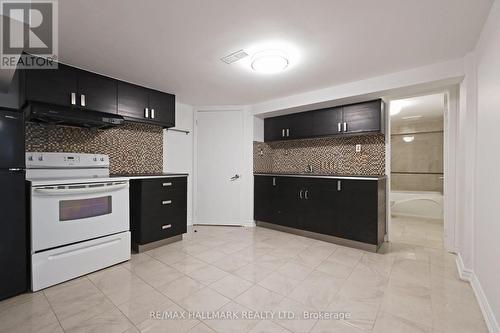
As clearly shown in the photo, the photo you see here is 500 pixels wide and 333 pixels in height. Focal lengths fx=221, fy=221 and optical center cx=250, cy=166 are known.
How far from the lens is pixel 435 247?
3.00 metres

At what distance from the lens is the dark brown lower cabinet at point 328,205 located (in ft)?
9.27

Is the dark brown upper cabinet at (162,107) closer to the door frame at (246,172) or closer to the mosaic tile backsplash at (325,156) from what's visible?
the door frame at (246,172)

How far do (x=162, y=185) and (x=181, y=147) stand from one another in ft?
3.98

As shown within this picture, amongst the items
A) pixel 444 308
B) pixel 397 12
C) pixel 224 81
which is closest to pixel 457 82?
pixel 397 12

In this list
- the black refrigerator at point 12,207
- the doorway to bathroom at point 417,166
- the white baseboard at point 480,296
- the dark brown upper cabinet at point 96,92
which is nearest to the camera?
the white baseboard at point 480,296

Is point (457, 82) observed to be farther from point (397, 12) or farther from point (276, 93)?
point (276, 93)

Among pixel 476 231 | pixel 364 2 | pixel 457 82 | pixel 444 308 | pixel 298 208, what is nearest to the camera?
pixel 364 2

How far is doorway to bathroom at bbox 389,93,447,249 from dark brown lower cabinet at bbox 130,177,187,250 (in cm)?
359

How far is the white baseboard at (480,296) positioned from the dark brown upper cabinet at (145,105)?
383cm

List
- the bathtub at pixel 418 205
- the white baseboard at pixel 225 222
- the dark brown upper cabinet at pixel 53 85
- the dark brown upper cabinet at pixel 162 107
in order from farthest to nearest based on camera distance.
A: the bathtub at pixel 418 205
the white baseboard at pixel 225 222
the dark brown upper cabinet at pixel 162 107
the dark brown upper cabinet at pixel 53 85

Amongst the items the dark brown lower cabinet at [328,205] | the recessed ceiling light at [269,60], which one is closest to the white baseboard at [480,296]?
the dark brown lower cabinet at [328,205]

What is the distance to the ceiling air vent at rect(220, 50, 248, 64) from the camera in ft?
7.29

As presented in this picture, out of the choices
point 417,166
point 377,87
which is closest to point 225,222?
point 377,87

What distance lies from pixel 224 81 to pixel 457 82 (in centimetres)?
270
